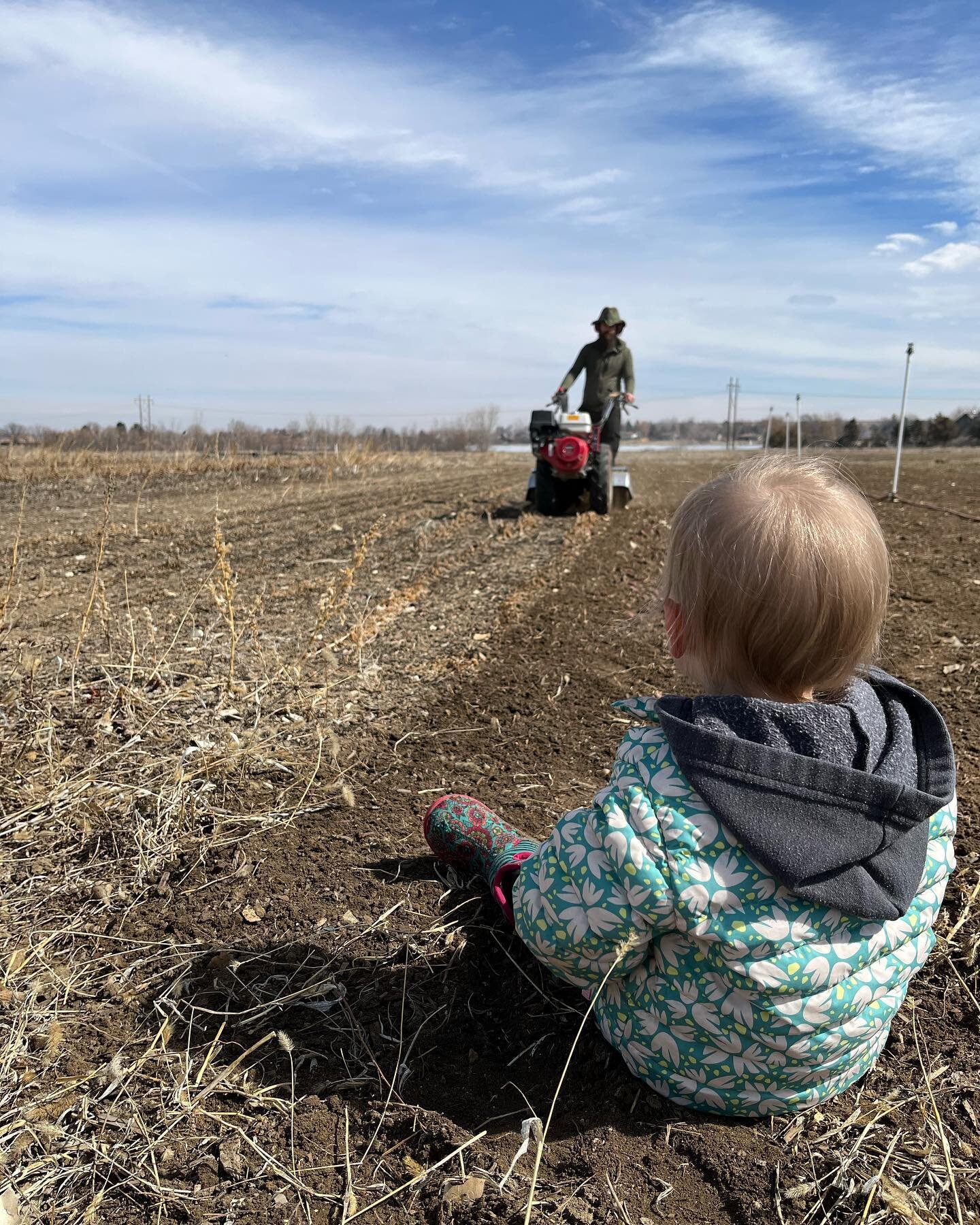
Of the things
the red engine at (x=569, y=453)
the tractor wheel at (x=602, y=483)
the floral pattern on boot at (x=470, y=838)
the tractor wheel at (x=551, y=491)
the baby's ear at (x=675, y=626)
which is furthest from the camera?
the tractor wheel at (x=551, y=491)

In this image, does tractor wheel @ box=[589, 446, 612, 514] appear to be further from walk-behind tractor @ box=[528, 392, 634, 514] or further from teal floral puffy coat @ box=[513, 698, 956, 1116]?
teal floral puffy coat @ box=[513, 698, 956, 1116]

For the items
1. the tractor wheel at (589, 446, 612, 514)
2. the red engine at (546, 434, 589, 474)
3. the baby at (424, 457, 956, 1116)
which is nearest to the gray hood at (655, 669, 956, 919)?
the baby at (424, 457, 956, 1116)

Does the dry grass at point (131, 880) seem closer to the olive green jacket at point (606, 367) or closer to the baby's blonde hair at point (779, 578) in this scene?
the baby's blonde hair at point (779, 578)

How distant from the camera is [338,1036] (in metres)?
2.00

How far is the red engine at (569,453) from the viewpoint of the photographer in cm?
977

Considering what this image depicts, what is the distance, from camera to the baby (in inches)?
54.5

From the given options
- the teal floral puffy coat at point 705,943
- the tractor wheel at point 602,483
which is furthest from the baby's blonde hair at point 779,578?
the tractor wheel at point 602,483

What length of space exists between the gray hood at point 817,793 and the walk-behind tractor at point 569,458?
28.1ft

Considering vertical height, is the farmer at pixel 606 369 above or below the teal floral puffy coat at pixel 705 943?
above

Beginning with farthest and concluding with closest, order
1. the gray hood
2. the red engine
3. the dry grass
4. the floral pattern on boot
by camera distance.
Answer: the red engine, the floral pattern on boot, the dry grass, the gray hood

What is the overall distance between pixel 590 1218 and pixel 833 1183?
43cm

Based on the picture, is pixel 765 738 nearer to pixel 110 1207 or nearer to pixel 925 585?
pixel 110 1207

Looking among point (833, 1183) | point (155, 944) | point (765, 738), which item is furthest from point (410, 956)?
point (765, 738)

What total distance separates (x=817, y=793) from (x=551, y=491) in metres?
9.21
